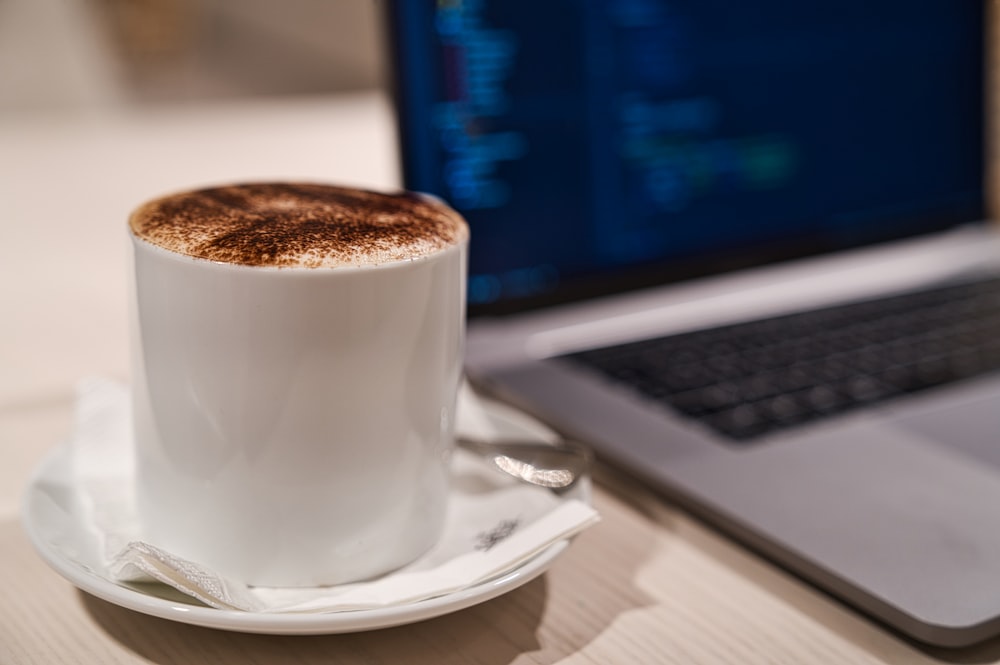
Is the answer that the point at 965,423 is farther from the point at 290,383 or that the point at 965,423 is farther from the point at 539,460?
the point at 290,383

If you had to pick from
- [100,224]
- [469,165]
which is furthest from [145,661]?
[100,224]

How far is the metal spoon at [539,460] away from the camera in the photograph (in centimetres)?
41

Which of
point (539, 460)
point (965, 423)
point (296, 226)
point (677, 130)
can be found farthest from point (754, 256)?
point (296, 226)

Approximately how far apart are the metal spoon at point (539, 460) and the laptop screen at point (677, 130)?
175 millimetres

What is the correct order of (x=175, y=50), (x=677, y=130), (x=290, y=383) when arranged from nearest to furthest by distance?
(x=290, y=383), (x=677, y=130), (x=175, y=50)

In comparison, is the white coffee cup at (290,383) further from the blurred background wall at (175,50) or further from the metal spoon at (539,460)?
the blurred background wall at (175,50)

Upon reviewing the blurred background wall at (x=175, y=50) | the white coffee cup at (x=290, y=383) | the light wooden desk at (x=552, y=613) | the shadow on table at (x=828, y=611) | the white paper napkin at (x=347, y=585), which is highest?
the blurred background wall at (x=175, y=50)

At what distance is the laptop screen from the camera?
591mm

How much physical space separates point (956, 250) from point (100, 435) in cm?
69

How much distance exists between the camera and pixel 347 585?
1.17ft

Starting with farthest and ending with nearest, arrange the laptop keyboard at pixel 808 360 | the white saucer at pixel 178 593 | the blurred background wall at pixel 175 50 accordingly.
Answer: the blurred background wall at pixel 175 50 → the laptop keyboard at pixel 808 360 → the white saucer at pixel 178 593

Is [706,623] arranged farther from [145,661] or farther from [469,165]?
[469,165]

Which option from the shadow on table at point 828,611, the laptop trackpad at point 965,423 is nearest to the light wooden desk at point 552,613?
the shadow on table at point 828,611

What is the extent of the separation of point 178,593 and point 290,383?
0.28 ft
